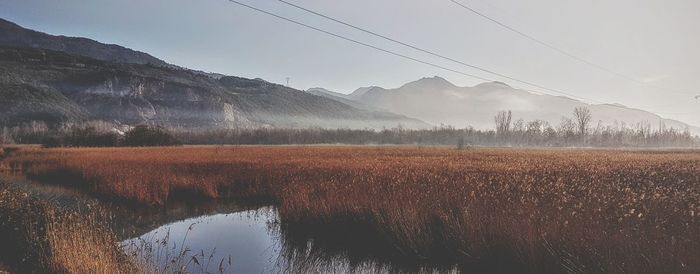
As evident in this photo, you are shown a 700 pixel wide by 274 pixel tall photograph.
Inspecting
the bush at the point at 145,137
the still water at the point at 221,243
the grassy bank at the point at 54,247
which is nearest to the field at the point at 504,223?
the still water at the point at 221,243

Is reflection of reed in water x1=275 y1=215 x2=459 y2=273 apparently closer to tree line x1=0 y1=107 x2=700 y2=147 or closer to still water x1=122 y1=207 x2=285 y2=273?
still water x1=122 y1=207 x2=285 y2=273

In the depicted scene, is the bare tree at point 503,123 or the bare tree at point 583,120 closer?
the bare tree at point 583,120

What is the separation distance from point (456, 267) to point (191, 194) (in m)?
13.6

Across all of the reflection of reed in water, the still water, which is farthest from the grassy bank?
the reflection of reed in water

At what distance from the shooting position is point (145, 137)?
2844 inches

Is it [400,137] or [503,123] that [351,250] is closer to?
[400,137]

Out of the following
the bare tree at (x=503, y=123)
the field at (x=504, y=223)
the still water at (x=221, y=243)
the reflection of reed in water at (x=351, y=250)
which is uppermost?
the bare tree at (x=503, y=123)

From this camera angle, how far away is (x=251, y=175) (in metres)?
21.9

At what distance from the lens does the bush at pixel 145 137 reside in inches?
2798

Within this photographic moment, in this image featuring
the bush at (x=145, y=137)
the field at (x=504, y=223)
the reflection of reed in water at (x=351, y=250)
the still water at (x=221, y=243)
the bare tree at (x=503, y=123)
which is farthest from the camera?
the bare tree at (x=503, y=123)

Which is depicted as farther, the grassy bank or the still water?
the still water

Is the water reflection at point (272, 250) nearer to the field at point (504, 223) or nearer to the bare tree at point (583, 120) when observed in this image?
the field at point (504, 223)

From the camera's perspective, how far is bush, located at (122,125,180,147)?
233 ft

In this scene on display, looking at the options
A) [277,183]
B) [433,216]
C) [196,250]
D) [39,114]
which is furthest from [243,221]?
[39,114]
